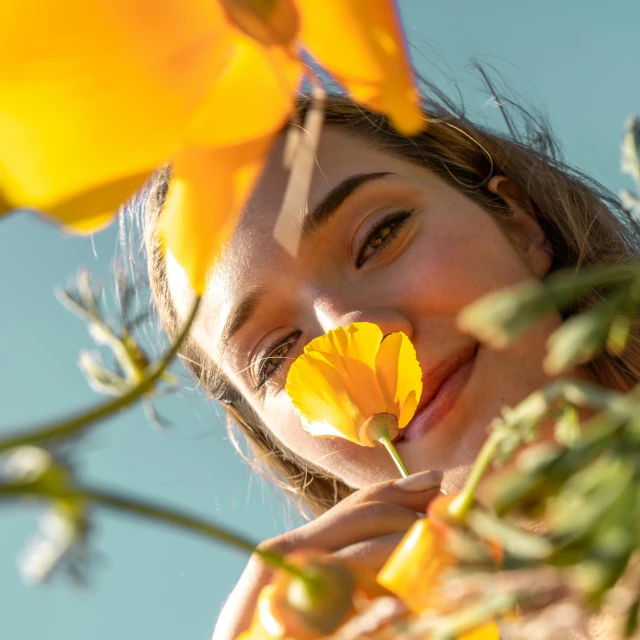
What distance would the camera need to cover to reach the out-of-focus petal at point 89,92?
8.4 inches

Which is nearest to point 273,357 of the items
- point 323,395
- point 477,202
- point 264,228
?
point 264,228

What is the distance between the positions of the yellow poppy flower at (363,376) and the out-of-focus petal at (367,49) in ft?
0.79

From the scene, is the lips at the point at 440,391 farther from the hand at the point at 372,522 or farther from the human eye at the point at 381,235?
the hand at the point at 372,522

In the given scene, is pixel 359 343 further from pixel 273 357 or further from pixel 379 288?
pixel 273 357

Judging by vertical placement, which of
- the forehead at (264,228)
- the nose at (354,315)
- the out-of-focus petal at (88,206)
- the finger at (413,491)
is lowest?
the nose at (354,315)

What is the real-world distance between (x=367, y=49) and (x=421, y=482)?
291 mm

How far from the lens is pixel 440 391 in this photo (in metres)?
0.99

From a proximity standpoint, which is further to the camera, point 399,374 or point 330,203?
point 330,203

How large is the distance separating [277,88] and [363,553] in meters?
0.25

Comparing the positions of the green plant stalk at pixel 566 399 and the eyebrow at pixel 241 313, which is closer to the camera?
the green plant stalk at pixel 566 399

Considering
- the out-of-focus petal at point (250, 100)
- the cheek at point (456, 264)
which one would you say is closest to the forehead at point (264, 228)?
the cheek at point (456, 264)

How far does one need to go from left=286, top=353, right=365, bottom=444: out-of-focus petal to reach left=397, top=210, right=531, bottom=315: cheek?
0.50m

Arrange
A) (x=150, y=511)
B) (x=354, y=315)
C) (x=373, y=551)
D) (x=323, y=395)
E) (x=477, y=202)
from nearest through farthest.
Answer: (x=150, y=511)
(x=373, y=551)
(x=323, y=395)
(x=354, y=315)
(x=477, y=202)

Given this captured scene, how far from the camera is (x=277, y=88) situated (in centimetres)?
22
